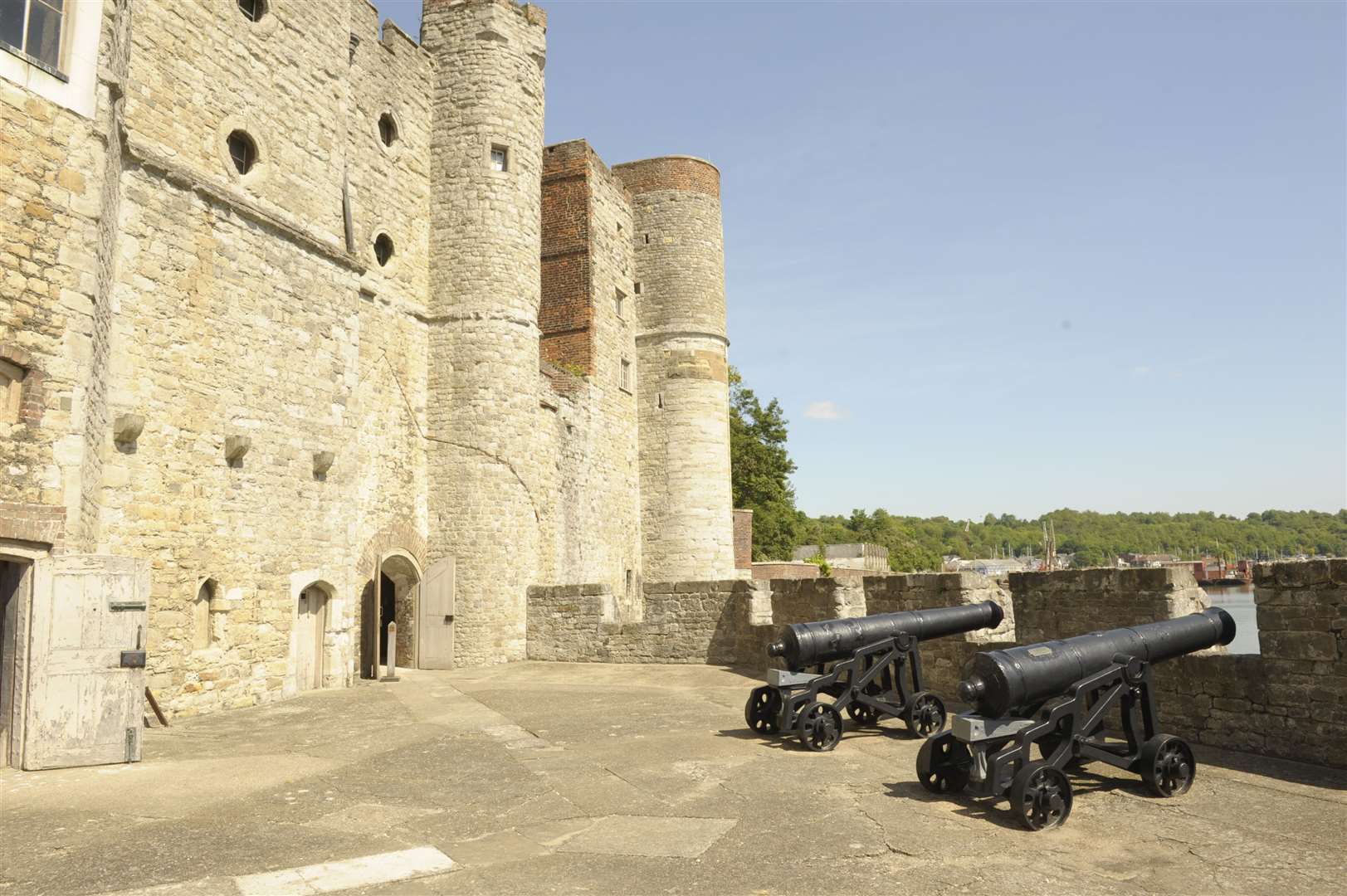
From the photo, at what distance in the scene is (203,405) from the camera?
10.9 metres

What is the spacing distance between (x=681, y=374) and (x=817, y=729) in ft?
57.9

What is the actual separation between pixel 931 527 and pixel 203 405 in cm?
16142

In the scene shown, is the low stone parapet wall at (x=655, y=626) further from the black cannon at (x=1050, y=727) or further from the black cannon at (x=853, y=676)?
the black cannon at (x=1050, y=727)

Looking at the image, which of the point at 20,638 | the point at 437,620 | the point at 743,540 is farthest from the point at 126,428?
the point at 743,540

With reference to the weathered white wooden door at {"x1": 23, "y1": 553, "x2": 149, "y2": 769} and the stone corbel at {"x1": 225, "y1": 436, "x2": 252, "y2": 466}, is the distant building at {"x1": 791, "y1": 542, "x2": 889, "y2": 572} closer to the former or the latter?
the stone corbel at {"x1": 225, "y1": 436, "x2": 252, "y2": 466}

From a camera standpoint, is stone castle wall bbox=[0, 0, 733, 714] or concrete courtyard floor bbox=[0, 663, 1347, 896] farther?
stone castle wall bbox=[0, 0, 733, 714]

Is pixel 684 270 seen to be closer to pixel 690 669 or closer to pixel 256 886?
pixel 690 669

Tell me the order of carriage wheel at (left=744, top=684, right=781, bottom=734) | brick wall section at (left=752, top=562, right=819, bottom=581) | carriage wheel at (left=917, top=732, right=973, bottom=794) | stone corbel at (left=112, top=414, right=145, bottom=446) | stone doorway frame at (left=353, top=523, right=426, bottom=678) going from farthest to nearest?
brick wall section at (left=752, top=562, right=819, bottom=581), stone doorway frame at (left=353, top=523, right=426, bottom=678), stone corbel at (left=112, top=414, right=145, bottom=446), carriage wheel at (left=744, top=684, right=781, bottom=734), carriage wheel at (left=917, top=732, right=973, bottom=794)

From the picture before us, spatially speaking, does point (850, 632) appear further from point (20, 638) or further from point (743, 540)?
point (743, 540)

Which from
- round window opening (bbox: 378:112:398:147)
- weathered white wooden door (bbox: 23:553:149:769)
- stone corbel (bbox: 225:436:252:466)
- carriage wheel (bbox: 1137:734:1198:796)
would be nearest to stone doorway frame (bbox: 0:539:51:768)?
weathered white wooden door (bbox: 23:553:149:769)

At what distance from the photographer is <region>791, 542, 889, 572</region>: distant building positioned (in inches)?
1860

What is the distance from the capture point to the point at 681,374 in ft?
81.3

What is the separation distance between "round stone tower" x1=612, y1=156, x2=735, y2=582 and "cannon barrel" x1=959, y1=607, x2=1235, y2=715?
1792 cm

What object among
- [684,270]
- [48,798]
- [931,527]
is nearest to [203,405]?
[48,798]
